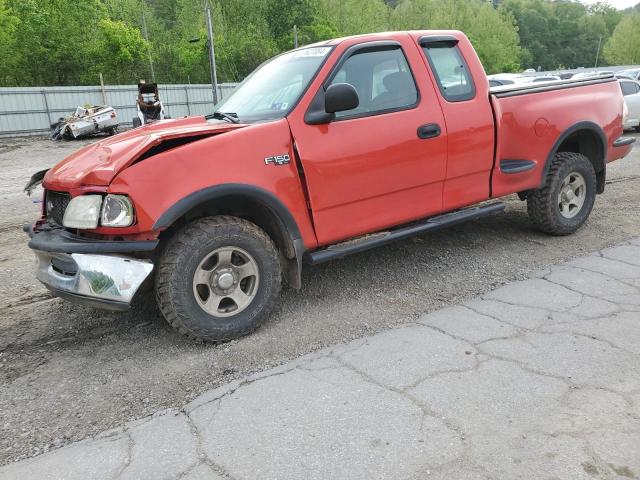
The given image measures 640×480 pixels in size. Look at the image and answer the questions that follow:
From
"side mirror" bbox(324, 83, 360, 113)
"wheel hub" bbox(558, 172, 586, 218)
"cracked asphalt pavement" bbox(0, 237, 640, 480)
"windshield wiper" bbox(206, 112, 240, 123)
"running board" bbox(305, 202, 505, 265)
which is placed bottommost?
"cracked asphalt pavement" bbox(0, 237, 640, 480)

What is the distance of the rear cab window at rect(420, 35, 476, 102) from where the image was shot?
455 cm

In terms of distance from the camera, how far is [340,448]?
8.26ft

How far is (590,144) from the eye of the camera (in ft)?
19.3

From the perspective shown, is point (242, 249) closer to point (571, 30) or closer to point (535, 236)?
point (535, 236)

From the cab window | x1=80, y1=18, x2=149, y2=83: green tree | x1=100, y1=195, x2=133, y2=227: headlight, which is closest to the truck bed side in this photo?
the cab window

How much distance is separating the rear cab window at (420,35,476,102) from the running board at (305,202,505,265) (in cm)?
98

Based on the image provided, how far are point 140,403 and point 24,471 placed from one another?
642 millimetres

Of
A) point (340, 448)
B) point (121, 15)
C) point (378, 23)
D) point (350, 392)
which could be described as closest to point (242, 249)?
point (350, 392)

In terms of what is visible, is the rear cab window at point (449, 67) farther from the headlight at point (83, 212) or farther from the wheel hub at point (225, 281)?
the headlight at point (83, 212)

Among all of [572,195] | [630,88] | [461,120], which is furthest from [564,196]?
[630,88]

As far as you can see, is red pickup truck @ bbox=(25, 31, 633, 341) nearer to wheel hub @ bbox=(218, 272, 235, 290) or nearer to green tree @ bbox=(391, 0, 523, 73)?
wheel hub @ bbox=(218, 272, 235, 290)

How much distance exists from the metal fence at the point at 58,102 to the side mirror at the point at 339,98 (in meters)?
20.9

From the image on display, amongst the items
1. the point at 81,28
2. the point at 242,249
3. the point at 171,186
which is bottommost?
the point at 242,249

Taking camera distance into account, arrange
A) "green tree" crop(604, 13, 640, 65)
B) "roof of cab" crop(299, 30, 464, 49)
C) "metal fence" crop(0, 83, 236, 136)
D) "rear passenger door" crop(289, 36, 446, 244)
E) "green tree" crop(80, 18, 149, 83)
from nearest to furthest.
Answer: "rear passenger door" crop(289, 36, 446, 244) < "roof of cab" crop(299, 30, 464, 49) < "metal fence" crop(0, 83, 236, 136) < "green tree" crop(80, 18, 149, 83) < "green tree" crop(604, 13, 640, 65)
